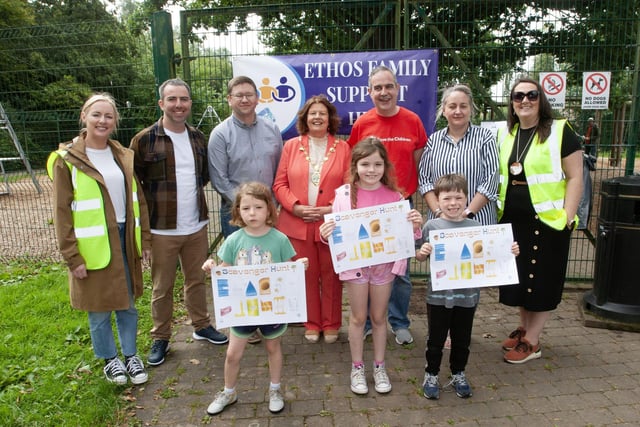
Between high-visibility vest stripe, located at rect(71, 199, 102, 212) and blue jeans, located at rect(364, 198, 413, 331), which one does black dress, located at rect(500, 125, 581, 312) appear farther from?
high-visibility vest stripe, located at rect(71, 199, 102, 212)

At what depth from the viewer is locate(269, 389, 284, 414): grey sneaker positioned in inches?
124

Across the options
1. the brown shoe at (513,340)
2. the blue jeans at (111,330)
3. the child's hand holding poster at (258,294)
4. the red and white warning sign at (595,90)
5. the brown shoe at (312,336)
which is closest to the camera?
the child's hand holding poster at (258,294)

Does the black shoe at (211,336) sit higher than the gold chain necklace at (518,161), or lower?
lower

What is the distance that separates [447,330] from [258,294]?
1351 millimetres

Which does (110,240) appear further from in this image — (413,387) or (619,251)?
(619,251)

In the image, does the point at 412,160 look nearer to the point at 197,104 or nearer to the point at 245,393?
the point at 245,393

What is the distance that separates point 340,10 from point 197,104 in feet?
6.58

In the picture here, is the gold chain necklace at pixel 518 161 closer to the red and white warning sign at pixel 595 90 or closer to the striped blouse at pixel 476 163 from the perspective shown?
the striped blouse at pixel 476 163

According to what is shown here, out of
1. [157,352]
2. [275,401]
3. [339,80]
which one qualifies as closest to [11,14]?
[339,80]

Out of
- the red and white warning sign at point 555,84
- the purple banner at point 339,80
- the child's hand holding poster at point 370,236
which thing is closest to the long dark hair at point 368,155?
the child's hand holding poster at point 370,236

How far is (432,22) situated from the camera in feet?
16.9

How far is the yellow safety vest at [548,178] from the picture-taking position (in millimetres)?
3488

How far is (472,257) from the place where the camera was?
318 cm

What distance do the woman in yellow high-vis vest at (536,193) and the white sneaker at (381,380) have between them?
110 cm
